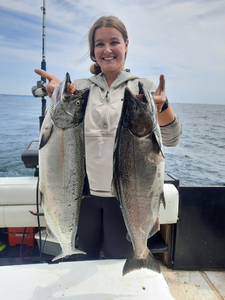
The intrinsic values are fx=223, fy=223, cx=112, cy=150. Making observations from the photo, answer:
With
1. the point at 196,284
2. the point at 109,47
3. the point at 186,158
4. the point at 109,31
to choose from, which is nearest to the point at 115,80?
the point at 109,47

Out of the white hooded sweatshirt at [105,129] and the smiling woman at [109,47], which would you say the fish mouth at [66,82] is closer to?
the white hooded sweatshirt at [105,129]

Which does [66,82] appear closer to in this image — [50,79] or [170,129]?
[50,79]

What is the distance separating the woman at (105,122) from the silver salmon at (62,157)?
0.85ft

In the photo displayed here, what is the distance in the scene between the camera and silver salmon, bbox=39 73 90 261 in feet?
4.92

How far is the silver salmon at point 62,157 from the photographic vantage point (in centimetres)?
150

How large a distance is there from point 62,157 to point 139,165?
0.53 meters

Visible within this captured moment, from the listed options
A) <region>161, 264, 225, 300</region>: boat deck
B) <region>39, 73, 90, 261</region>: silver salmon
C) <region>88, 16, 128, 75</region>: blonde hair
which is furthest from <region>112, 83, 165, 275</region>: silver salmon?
<region>161, 264, 225, 300</region>: boat deck

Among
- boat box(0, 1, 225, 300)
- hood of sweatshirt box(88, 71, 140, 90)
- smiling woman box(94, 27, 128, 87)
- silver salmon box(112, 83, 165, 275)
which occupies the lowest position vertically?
boat box(0, 1, 225, 300)

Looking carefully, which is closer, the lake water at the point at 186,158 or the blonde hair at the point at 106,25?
the blonde hair at the point at 106,25

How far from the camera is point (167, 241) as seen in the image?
11.0 ft

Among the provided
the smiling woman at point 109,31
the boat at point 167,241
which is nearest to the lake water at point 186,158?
the boat at point 167,241

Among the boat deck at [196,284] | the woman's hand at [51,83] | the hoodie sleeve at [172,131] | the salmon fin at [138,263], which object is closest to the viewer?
the woman's hand at [51,83]

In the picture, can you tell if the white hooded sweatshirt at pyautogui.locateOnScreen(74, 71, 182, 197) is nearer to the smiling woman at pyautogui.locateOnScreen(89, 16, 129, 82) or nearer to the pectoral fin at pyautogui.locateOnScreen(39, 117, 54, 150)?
the smiling woman at pyautogui.locateOnScreen(89, 16, 129, 82)

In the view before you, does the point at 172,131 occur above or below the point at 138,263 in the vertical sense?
above
